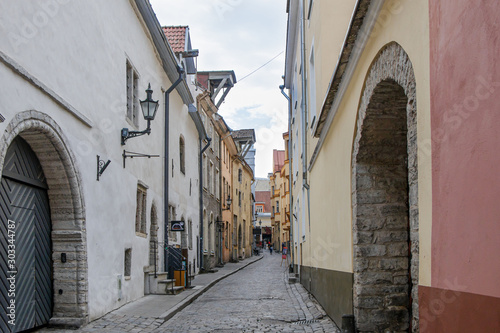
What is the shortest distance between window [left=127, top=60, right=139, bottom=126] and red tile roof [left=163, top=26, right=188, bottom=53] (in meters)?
6.61

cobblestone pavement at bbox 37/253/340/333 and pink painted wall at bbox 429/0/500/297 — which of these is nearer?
pink painted wall at bbox 429/0/500/297

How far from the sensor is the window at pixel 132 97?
12406mm

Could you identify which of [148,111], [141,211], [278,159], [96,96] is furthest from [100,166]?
[278,159]

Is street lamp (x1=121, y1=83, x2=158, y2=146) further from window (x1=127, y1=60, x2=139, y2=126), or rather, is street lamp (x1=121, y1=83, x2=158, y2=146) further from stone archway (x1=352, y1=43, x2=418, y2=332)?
stone archway (x1=352, y1=43, x2=418, y2=332)

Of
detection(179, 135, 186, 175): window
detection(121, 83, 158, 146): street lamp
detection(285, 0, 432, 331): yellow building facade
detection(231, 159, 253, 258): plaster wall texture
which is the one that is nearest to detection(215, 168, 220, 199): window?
detection(231, 159, 253, 258): plaster wall texture

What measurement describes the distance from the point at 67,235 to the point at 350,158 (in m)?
4.35

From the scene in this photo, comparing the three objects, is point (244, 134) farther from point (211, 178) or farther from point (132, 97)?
point (132, 97)

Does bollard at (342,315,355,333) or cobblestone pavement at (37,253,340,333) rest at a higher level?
bollard at (342,315,355,333)

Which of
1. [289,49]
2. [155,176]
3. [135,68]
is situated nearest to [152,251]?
[155,176]

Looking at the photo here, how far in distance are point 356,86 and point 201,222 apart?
57.5 ft

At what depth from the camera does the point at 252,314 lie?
1050 cm

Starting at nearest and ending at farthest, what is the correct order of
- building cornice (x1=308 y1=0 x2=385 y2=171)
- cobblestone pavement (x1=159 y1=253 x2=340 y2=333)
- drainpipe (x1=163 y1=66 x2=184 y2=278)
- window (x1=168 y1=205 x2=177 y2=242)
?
1. building cornice (x1=308 y1=0 x2=385 y2=171)
2. cobblestone pavement (x1=159 y1=253 x2=340 y2=333)
3. drainpipe (x1=163 y1=66 x2=184 y2=278)
4. window (x1=168 y1=205 x2=177 y2=242)

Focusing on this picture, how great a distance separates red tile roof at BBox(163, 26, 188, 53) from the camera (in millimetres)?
19297

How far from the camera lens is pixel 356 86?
6.67 meters
